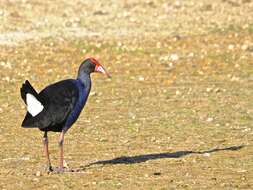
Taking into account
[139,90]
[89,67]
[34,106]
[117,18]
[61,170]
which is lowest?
[61,170]

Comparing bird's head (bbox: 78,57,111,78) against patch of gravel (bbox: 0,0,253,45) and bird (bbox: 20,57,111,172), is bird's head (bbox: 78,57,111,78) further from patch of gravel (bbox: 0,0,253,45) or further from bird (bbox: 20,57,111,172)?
patch of gravel (bbox: 0,0,253,45)

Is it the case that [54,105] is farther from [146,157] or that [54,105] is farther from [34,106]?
[146,157]

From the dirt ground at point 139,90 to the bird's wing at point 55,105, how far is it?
0.56 meters

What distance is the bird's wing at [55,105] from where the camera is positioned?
34.1 feet

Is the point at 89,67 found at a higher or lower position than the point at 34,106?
higher

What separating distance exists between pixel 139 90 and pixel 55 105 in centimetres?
654

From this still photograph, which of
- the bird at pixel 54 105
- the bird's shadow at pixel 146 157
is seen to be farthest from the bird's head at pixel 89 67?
the bird's shadow at pixel 146 157

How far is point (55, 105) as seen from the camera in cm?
1055

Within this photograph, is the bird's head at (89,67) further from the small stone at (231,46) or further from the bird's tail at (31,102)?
the small stone at (231,46)

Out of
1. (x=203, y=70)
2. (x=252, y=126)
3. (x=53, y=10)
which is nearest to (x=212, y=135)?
(x=252, y=126)

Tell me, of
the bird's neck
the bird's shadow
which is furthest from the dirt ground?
the bird's neck

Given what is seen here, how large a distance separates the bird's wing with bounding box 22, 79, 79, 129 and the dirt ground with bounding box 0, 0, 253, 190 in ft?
1.84

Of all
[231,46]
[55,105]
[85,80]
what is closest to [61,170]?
[55,105]

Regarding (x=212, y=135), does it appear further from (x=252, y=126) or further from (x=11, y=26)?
(x=11, y=26)
